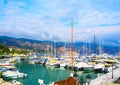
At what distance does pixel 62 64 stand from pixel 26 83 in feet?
70.1

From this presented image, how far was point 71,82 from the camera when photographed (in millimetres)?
17922

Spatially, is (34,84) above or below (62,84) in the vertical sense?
below

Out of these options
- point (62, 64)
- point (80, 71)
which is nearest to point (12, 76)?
point (80, 71)

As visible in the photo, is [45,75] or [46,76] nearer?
[46,76]

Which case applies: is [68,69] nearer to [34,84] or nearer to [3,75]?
[3,75]

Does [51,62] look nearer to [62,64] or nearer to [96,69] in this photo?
[62,64]

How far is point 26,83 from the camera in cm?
3344

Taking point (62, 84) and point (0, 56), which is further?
point (0, 56)

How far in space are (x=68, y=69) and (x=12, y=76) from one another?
14.3m

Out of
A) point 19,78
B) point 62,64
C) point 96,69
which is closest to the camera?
point 19,78

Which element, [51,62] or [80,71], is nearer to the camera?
[80,71]

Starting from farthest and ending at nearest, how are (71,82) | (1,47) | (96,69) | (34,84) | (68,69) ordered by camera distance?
(1,47) → (68,69) → (96,69) → (34,84) → (71,82)

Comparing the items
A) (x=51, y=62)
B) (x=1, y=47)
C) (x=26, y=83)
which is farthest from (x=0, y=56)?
(x=26, y=83)

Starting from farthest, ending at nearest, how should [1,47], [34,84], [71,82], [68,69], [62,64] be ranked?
[1,47]
[62,64]
[68,69]
[34,84]
[71,82]
